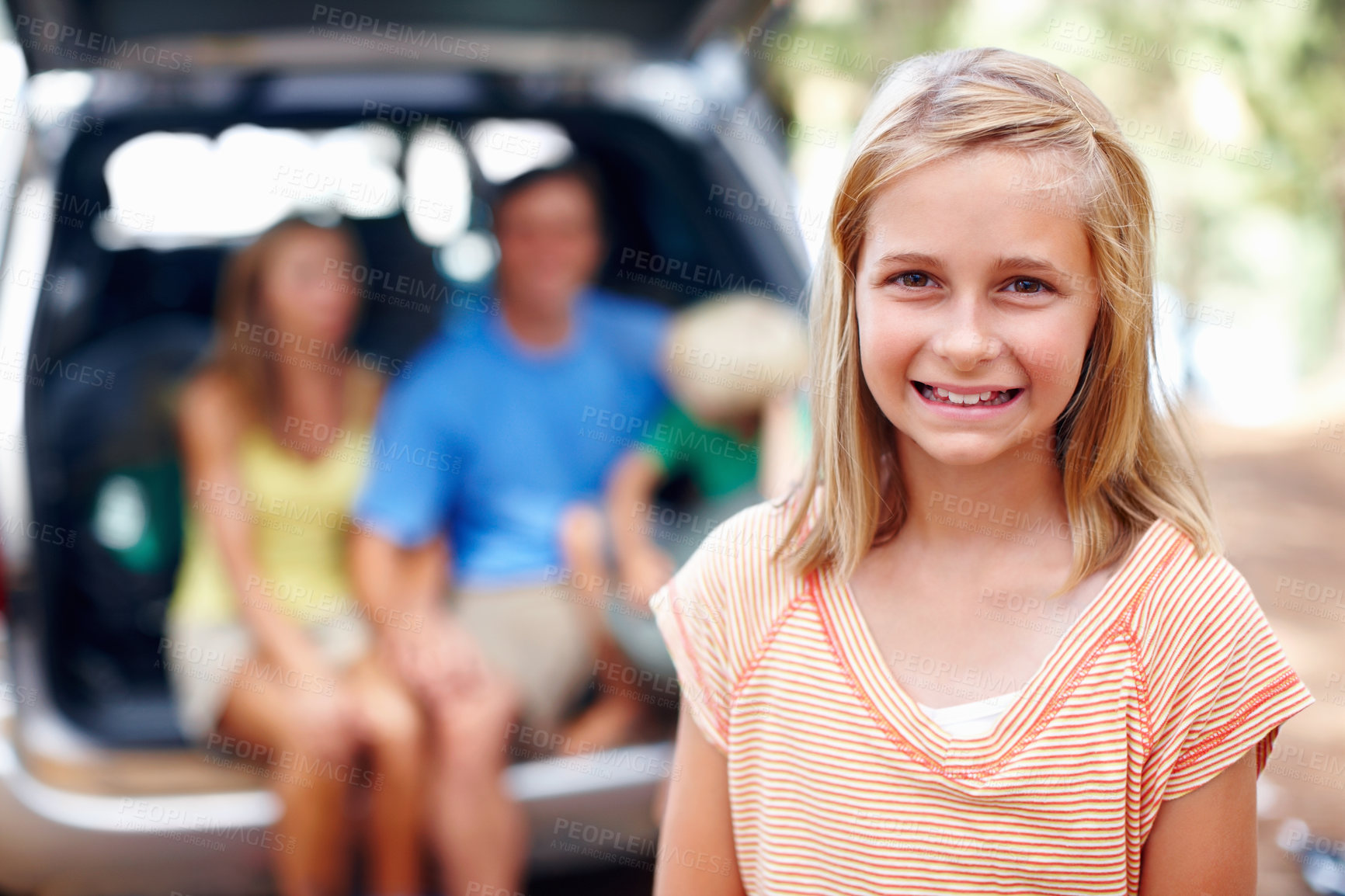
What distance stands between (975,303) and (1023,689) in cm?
33

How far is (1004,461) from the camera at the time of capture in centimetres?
112

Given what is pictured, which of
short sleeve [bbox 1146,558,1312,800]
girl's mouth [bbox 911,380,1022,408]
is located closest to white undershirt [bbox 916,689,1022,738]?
short sleeve [bbox 1146,558,1312,800]

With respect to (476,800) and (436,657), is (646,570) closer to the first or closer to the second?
(436,657)

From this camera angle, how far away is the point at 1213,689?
994 mm

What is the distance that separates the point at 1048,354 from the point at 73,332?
2.43 meters

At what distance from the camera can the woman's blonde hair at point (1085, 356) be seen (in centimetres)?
102

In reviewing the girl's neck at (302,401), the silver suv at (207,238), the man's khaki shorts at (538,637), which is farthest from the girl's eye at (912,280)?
the girl's neck at (302,401)

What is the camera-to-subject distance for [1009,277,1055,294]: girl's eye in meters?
1.02

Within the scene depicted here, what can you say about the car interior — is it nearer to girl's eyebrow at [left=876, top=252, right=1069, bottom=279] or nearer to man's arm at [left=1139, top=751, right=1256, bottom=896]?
man's arm at [left=1139, top=751, right=1256, bottom=896]

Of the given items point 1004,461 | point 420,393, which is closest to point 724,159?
point 420,393

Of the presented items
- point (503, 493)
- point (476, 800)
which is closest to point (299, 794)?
point (476, 800)

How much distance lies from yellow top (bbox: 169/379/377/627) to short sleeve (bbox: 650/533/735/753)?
64.8 inches

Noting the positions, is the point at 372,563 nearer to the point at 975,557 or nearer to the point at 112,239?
the point at 112,239

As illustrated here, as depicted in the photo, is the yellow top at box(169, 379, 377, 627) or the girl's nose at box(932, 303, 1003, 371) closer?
the girl's nose at box(932, 303, 1003, 371)
